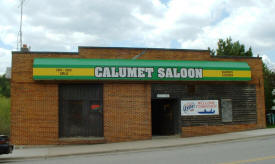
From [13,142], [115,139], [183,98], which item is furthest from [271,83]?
[13,142]

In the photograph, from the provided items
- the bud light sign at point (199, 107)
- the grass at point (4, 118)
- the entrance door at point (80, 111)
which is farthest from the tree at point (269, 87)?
the grass at point (4, 118)

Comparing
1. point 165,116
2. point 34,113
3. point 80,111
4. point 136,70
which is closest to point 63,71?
point 80,111

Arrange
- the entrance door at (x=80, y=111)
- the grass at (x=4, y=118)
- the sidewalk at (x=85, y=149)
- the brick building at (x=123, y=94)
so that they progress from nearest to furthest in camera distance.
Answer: the sidewalk at (x=85, y=149) → the brick building at (x=123, y=94) → the entrance door at (x=80, y=111) → the grass at (x=4, y=118)

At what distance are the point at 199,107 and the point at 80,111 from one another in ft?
23.2

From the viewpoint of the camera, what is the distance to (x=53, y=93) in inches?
644

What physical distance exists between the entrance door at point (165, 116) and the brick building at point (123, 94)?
74 millimetres

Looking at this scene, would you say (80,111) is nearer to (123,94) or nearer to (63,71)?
(63,71)

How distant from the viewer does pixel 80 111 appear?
658 inches

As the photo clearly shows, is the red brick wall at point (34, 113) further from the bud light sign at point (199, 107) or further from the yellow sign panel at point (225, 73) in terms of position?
the yellow sign panel at point (225, 73)

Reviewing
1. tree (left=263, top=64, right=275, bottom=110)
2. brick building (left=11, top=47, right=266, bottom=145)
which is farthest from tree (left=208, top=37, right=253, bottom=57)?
brick building (left=11, top=47, right=266, bottom=145)

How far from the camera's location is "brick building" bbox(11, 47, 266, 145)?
52.8ft

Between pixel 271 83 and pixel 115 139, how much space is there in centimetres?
1610

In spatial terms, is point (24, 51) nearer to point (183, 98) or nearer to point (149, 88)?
point (149, 88)

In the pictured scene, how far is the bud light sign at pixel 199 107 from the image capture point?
18.2m
